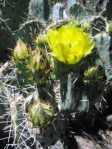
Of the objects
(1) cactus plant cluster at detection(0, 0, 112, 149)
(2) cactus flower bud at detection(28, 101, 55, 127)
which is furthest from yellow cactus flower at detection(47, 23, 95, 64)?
(2) cactus flower bud at detection(28, 101, 55, 127)

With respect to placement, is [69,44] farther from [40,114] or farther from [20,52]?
[40,114]

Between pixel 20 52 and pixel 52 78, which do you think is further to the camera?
pixel 52 78

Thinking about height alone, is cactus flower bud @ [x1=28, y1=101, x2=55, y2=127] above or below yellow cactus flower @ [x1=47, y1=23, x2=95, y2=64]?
below

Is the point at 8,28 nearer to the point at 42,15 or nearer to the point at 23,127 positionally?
the point at 42,15

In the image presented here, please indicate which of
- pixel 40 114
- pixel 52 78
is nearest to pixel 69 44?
pixel 52 78

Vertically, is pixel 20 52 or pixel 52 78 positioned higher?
pixel 20 52

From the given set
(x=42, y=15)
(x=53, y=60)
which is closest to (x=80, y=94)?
(x=53, y=60)

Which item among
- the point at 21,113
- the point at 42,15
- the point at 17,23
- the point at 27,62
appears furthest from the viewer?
the point at 17,23

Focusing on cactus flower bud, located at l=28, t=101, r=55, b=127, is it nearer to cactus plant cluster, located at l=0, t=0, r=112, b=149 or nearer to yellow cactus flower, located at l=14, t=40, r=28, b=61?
cactus plant cluster, located at l=0, t=0, r=112, b=149
